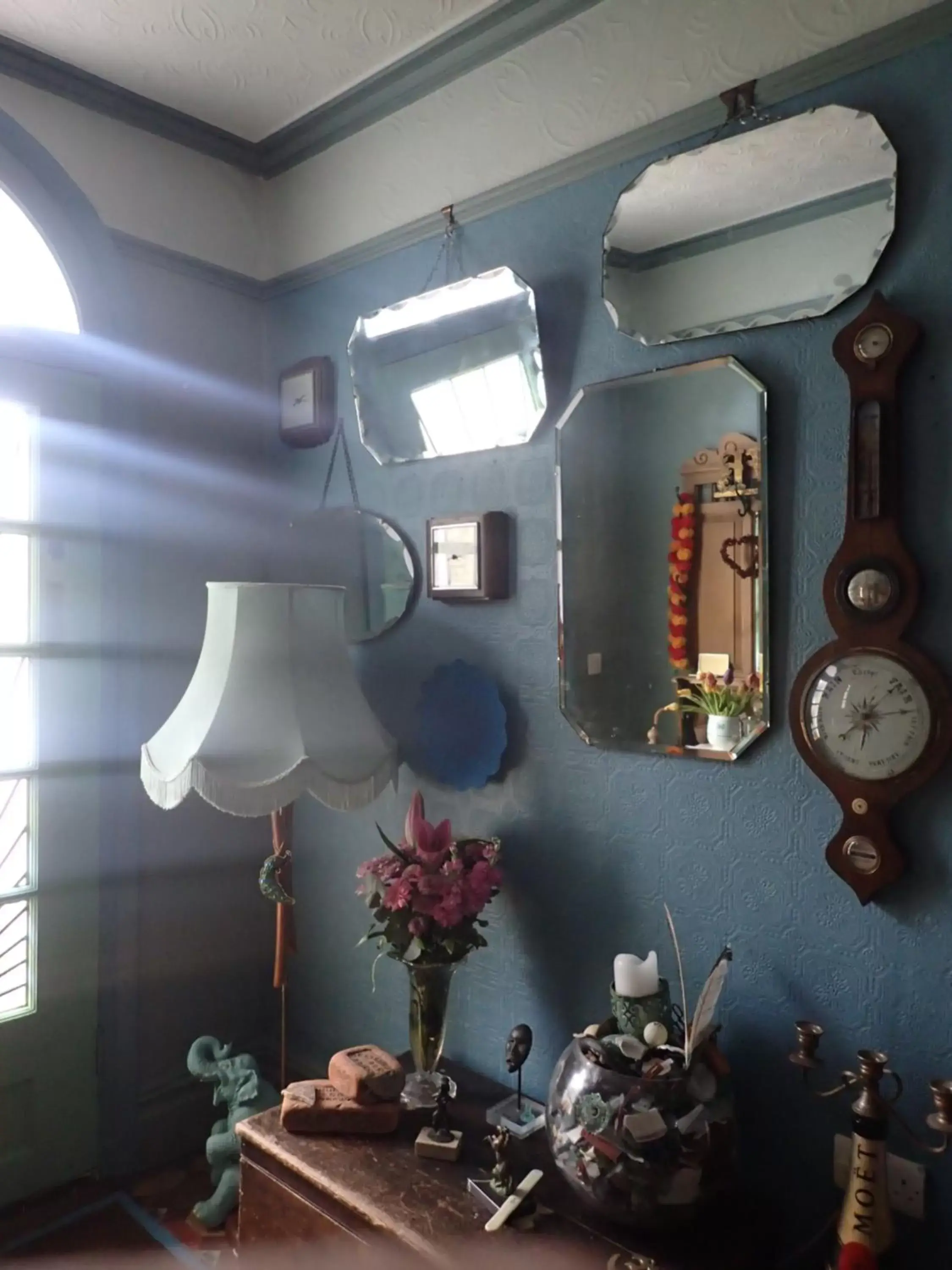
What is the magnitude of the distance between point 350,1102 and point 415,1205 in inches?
9.7

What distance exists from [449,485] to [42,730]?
102cm

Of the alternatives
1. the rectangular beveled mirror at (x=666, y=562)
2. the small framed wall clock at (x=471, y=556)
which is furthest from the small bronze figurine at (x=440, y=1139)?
the small framed wall clock at (x=471, y=556)

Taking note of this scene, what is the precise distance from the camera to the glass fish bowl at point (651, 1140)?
1.29 meters

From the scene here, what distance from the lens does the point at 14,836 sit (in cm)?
202

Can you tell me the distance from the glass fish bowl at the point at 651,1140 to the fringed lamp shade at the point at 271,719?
658mm

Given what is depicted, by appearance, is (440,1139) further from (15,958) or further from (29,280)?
(29,280)

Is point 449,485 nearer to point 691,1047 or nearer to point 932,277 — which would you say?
point 932,277

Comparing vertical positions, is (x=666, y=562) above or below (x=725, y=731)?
above

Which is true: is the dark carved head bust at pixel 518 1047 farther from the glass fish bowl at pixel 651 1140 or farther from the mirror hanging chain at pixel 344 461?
the mirror hanging chain at pixel 344 461

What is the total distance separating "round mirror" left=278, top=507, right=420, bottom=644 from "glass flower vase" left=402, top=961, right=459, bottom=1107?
2.42 feet

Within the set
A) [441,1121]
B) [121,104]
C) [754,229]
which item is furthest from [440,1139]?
[121,104]

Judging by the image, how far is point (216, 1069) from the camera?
2.03 metres

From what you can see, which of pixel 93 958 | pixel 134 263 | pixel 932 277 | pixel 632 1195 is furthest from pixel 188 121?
pixel 632 1195

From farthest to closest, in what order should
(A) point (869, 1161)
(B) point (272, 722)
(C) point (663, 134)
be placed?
(B) point (272, 722)
(C) point (663, 134)
(A) point (869, 1161)
